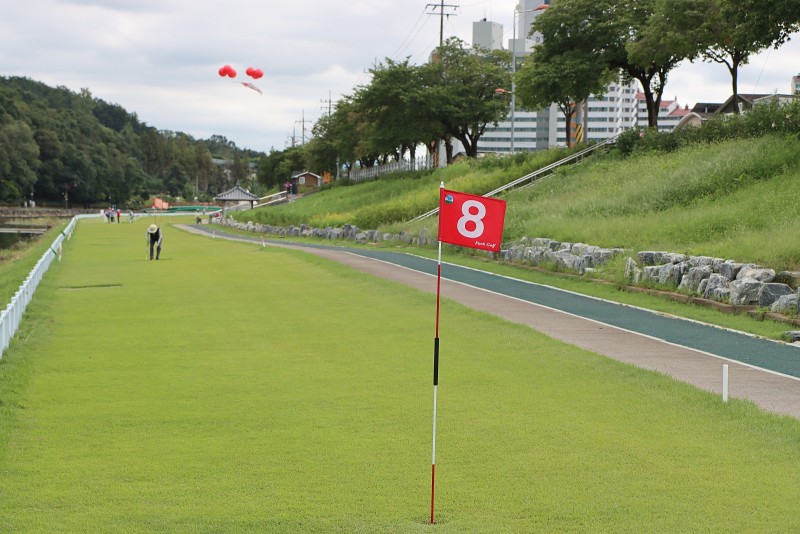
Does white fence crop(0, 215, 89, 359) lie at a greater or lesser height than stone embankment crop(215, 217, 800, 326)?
lesser

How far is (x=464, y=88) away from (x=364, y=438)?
62.6 metres

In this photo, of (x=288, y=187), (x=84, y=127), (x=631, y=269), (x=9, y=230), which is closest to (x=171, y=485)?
(x=631, y=269)

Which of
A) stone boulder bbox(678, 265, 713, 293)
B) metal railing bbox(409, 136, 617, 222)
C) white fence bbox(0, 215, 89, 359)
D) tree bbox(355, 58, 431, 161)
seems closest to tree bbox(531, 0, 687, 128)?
metal railing bbox(409, 136, 617, 222)

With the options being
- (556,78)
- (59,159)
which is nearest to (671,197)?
(556,78)

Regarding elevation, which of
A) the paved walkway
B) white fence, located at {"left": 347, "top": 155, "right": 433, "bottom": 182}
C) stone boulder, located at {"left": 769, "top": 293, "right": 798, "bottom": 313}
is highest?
white fence, located at {"left": 347, "top": 155, "right": 433, "bottom": 182}

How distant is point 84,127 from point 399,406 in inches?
6414

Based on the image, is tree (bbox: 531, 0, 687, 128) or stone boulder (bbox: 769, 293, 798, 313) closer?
stone boulder (bbox: 769, 293, 798, 313)

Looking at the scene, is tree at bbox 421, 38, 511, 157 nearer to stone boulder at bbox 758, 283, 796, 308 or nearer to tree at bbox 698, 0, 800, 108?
tree at bbox 698, 0, 800, 108

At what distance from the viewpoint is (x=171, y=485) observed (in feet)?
28.1

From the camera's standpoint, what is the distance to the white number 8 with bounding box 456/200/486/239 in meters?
9.33

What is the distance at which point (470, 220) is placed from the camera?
938cm

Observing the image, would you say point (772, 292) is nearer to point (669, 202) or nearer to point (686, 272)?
point (686, 272)

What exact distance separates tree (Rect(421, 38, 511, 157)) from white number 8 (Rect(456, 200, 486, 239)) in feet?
198

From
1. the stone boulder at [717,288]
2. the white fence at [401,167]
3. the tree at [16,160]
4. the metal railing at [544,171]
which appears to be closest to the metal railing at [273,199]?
the white fence at [401,167]
